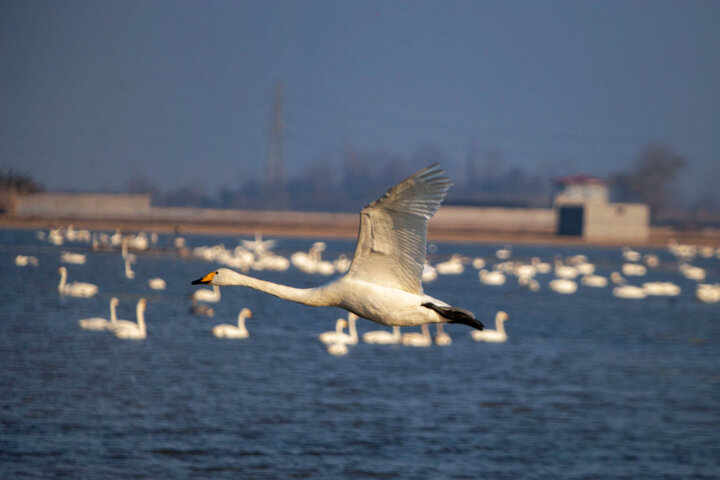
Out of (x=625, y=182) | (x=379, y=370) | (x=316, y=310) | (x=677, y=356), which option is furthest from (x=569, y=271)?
(x=625, y=182)

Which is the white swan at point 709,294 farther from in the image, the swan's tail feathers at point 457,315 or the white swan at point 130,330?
the swan's tail feathers at point 457,315

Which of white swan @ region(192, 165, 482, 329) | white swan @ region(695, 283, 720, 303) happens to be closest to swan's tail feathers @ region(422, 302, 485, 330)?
white swan @ region(192, 165, 482, 329)

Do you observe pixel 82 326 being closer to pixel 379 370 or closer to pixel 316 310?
pixel 379 370

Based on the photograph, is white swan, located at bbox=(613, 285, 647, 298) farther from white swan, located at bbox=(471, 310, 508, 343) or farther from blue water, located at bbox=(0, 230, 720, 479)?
white swan, located at bbox=(471, 310, 508, 343)

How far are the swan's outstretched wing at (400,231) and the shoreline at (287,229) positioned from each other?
9420cm

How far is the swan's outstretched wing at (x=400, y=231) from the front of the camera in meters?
11.2

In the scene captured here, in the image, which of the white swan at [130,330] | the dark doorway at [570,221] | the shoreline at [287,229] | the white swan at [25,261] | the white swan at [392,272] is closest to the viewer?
the white swan at [392,272]

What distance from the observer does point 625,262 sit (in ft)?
362

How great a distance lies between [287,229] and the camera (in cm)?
12144

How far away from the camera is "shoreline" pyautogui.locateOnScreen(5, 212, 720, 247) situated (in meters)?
109

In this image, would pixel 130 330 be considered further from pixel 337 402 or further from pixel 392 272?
pixel 392 272

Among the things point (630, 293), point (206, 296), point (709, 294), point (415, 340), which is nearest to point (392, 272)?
point (415, 340)

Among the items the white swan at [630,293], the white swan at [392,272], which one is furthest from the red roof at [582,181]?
the white swan at [392,272]

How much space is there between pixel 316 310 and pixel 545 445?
1115 inches
